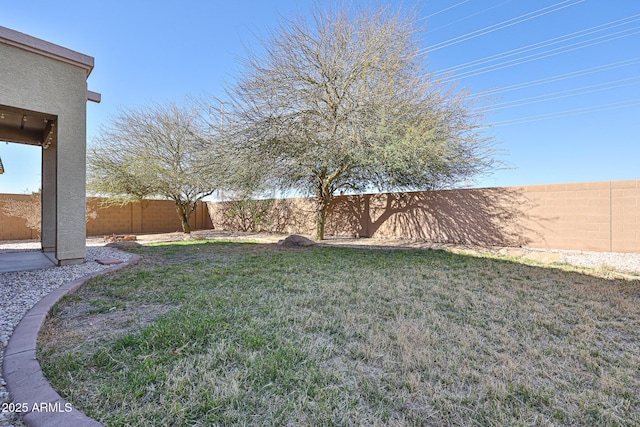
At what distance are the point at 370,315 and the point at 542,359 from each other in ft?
4.49

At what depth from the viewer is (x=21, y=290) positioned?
11.8ft

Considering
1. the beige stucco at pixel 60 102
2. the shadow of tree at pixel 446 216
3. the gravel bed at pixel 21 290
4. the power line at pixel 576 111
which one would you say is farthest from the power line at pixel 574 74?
the gravel bed at pixel 21 290

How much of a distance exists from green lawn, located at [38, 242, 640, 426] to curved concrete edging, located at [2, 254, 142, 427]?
0.07 m

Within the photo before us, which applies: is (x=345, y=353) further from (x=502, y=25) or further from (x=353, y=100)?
(x=502, y=25)

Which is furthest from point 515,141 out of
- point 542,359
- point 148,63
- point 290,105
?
point 148,63

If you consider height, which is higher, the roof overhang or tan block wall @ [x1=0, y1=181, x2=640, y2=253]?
the roof overhang

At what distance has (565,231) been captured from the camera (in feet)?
24.3

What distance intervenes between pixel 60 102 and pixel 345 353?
5.68 metres

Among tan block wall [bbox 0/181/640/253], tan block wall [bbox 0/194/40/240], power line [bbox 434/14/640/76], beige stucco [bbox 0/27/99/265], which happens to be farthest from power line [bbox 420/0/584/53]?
tan block wall [bbox 0/194/40/240]

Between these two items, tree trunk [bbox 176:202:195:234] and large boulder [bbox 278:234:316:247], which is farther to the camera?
tree trunk [bbox 176:202:195:234]

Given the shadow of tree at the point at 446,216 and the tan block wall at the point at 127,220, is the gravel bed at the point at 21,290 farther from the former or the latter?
the shadow of tree at the point at 446,216

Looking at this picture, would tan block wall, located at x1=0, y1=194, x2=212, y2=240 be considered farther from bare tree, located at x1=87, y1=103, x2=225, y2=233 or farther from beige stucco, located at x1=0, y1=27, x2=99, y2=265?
beige stucco, located at x1=0, y1=27, x2=99, y2=265

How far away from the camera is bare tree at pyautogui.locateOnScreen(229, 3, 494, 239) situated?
7.22 metres

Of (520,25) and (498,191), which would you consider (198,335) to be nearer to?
(498,191)
